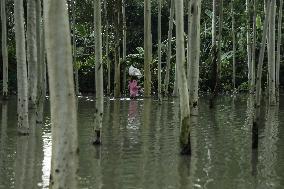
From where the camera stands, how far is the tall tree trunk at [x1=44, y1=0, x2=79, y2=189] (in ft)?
18.0

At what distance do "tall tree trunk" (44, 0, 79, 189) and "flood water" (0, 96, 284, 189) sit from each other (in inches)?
114

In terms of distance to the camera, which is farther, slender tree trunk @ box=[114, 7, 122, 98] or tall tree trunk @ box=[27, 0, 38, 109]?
slender tree trunk @ box=[114, 7, 122, 98]

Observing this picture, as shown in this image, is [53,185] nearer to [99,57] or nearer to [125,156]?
[125,156]

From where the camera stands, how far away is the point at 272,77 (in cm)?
2091

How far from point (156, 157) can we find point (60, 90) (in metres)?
5.57

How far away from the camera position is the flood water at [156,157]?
28.7ft

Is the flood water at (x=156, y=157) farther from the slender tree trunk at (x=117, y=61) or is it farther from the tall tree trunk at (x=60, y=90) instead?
the slender tree trunk at (x=117, y=61)

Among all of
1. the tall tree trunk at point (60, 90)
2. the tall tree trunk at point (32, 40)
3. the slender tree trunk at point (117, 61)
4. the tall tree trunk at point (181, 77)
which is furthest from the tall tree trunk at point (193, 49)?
the slender tree trunk at point (117, 61)

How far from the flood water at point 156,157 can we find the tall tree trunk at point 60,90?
9.52 ft

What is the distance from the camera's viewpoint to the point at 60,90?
216 inches

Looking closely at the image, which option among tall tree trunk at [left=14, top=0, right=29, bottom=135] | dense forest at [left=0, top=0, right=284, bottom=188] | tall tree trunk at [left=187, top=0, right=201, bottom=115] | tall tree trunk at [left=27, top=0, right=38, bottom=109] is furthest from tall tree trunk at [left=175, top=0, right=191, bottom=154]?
tall tree trunk at [left=27, top=0, right=38, bottom=109]

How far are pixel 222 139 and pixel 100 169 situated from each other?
15.0 feet

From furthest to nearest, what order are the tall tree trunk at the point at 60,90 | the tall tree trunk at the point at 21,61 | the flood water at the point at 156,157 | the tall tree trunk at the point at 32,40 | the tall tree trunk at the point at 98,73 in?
1. the tall tree trunk at the point at 32,40
2. the tall tree trunk at the point at 21,61
3. the tall tree trunk at the point at 98,73
4. the flood water at the point at 156,157
5. the tall tree trunk at the point at 60,90

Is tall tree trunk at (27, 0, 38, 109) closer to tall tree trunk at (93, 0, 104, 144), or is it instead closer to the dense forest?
the dense forest
